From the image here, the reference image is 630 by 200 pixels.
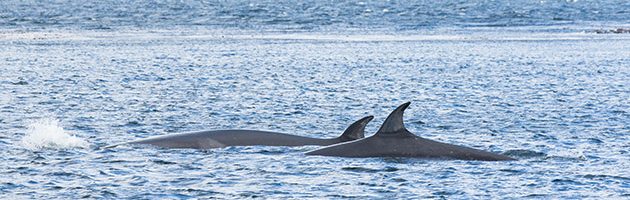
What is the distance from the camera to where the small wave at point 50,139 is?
26406 millimetres

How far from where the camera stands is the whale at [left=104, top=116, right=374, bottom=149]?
25.5 metres

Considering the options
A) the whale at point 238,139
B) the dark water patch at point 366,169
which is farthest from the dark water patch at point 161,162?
the dark water patch at point 366,169

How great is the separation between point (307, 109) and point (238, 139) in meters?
10.2

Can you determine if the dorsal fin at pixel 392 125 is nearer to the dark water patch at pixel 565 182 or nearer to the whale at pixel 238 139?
the whale at pixel 238 139

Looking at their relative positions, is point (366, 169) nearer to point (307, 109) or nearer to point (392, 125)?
point (392, 125)

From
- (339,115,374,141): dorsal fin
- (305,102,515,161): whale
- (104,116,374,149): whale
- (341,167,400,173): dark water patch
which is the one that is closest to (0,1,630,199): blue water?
(341,167,400,173): dark water patch

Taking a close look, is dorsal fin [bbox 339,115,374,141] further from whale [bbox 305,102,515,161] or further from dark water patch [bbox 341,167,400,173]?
dark water patch [bbox 341,167,400,173]

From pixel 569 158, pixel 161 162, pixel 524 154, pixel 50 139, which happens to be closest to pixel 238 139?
pixel 161 162

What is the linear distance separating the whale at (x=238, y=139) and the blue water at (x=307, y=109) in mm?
466

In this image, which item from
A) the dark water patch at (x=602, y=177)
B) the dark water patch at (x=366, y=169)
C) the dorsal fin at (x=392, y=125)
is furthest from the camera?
the dorsal fin at (x=392, y=125)

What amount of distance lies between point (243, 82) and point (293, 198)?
2751 cm

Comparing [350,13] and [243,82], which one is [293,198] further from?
[350,13]

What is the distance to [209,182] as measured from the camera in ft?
71.3

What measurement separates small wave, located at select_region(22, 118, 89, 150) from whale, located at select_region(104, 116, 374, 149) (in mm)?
1022
